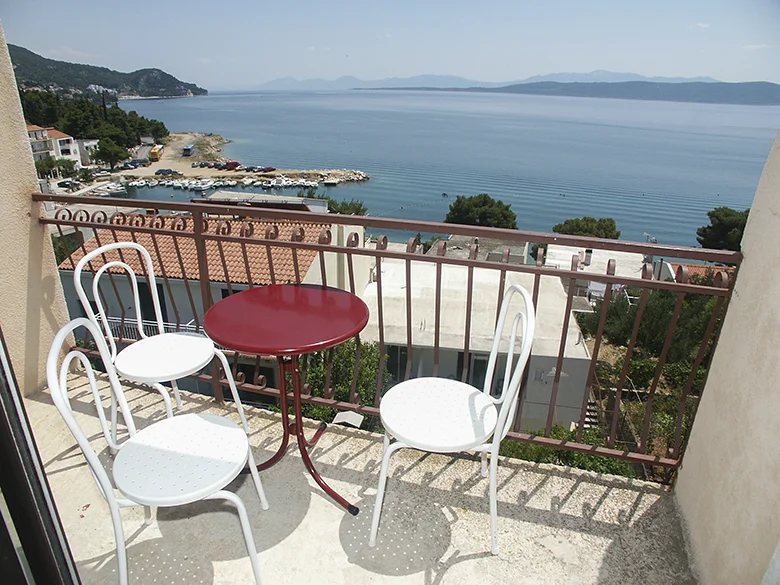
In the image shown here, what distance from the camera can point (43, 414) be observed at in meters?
2.62

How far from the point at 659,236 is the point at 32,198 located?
184ft

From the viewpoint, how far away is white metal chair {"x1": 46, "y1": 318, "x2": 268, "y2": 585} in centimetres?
138

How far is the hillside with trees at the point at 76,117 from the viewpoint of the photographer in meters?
68.2

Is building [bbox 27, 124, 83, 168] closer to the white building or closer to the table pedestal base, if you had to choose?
the white building

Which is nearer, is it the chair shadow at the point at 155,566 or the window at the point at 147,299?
→ the chair shadow at the point at 155,566

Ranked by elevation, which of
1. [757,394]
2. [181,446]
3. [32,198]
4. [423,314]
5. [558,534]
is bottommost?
[423,314]

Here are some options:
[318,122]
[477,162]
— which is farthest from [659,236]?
[318,122]

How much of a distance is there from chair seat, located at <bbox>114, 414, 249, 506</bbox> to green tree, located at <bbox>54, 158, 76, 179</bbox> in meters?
70.2

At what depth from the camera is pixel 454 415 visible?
1.83 meters

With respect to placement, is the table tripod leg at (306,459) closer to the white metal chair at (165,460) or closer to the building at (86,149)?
the white metal chair at (165,460)

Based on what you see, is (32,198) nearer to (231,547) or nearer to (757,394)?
(231,547)

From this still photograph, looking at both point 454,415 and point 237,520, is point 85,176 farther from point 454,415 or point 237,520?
point 454,415

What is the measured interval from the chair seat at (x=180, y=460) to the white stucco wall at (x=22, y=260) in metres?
1.60

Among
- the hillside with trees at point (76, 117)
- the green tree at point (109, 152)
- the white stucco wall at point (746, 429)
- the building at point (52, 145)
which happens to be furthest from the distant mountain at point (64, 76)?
the white stucco wall at point (746, 429)
